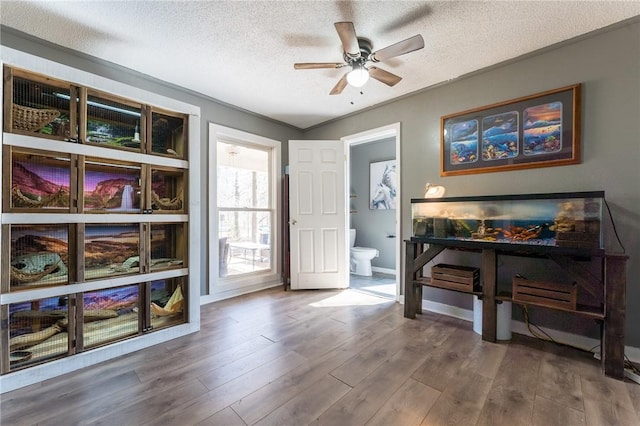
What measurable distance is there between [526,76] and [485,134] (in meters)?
0.54

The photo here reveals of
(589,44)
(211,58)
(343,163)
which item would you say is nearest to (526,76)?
(589,44)

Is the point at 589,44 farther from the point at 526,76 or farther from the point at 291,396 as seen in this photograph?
the point at 291,396

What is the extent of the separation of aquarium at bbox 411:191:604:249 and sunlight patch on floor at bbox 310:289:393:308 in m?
0.97

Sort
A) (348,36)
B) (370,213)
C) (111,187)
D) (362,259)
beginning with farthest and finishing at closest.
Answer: (370,213) → (362,259) → (111,187) → (348,36)

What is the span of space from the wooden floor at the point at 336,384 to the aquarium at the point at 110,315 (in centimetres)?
19

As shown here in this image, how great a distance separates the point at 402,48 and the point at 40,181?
8.62 ft

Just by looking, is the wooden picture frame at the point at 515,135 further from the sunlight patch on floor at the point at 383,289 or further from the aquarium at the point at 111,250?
the aquarium at the point at 111,250

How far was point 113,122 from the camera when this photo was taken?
204 cm

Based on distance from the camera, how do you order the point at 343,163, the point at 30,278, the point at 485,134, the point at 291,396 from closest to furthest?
1. the point at 291,396
2. the point at 30,278
3. the point at 485,134
4. the point at 343,163

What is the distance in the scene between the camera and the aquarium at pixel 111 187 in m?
1.93

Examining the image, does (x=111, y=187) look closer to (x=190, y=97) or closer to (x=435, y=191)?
(x=190, y=97)

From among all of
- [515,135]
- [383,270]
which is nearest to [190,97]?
[515,135]

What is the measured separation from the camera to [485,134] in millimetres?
2486

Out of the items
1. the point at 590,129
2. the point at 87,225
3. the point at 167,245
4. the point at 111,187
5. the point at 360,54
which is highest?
the point at 360,54
